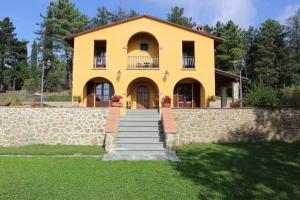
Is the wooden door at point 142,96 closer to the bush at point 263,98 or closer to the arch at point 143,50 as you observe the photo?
the arch at point 143,50

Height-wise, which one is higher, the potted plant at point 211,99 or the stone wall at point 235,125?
the potted plant at point 211,99

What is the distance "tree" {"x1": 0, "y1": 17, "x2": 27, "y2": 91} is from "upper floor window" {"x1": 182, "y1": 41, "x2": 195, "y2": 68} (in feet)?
111

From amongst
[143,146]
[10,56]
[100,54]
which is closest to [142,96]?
[100,54]

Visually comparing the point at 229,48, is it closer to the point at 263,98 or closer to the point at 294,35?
the point at 294,35

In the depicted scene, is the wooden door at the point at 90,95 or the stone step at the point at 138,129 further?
the wooden door at the point at 90,95

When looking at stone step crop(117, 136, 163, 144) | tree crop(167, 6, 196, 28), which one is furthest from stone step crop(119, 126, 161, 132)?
tree crop(167, 6, 196, 28)

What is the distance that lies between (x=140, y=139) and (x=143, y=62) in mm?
8943

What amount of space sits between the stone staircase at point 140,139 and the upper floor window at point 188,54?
267 inches

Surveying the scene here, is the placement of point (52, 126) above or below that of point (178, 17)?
below

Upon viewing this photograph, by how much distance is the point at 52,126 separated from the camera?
42.5 feet

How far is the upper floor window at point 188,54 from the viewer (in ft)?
65.3

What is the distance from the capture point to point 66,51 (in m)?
42.2

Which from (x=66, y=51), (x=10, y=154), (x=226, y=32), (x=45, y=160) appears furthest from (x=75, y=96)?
(x=226, y=32)

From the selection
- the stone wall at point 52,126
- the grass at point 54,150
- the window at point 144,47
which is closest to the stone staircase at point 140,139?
the grass at point 54,150
